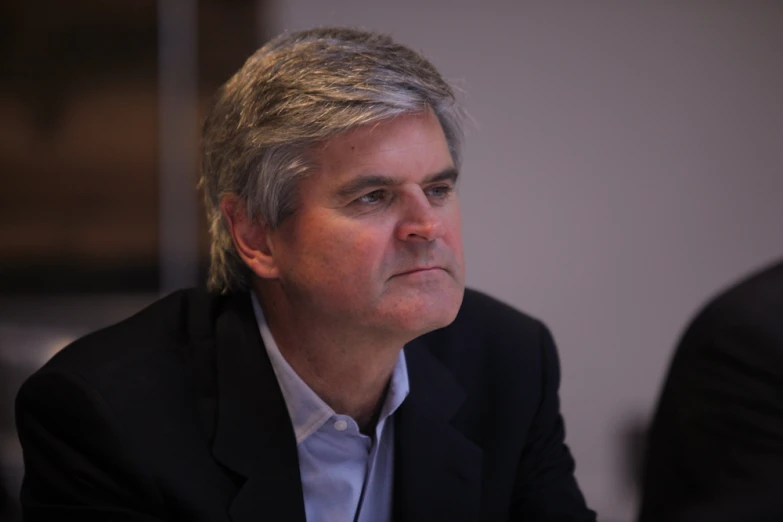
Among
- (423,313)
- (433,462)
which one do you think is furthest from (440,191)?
(433,462)

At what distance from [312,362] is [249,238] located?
25 cm

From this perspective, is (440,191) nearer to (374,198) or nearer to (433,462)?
(374,198)

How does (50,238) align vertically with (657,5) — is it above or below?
below

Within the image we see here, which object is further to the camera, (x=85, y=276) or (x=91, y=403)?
(x=85, y=276)

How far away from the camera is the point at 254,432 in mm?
1445

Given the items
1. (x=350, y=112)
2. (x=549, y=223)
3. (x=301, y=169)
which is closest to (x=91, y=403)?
(x=301, y=169)

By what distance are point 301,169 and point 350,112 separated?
125mm

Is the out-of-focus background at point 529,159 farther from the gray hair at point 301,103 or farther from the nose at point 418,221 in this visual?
the nose at point 418,221

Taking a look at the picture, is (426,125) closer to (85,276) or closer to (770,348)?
(770,348)

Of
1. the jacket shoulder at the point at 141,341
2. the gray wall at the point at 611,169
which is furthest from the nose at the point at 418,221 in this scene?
the gray wall at the point at 611,169

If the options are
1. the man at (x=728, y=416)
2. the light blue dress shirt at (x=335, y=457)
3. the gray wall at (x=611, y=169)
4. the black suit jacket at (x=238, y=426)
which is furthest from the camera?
the gray wall at (x=611, y=169)

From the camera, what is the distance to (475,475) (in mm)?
1576

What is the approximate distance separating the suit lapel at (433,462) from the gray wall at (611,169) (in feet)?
6.82

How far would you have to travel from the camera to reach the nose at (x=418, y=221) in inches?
56.0
